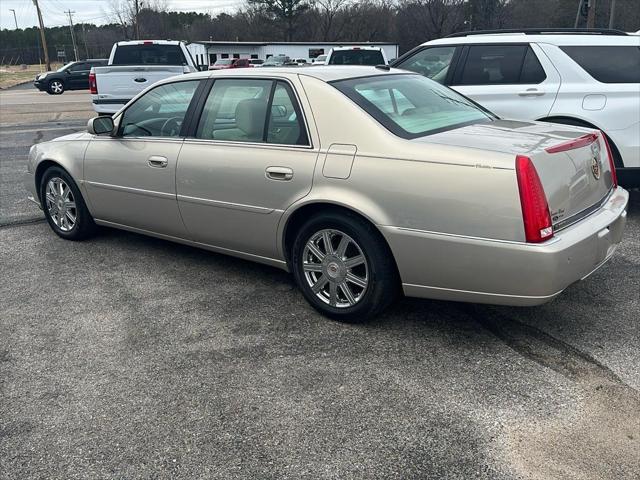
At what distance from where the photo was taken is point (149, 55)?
13211 mm

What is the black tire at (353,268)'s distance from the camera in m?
3.55

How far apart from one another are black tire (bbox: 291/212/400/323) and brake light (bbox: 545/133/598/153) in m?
1.08

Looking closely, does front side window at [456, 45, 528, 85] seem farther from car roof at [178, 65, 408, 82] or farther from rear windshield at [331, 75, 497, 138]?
car roof at [178, 65, 408, 82]

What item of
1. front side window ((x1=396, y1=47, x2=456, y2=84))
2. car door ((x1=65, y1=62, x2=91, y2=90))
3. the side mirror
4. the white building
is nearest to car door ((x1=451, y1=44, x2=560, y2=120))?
front side window ((x1=396, y1=47, x2=456, y2=84))

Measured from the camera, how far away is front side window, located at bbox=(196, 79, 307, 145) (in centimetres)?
399

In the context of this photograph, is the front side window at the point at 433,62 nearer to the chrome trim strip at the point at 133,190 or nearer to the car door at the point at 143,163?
the car door at the point at 143,163

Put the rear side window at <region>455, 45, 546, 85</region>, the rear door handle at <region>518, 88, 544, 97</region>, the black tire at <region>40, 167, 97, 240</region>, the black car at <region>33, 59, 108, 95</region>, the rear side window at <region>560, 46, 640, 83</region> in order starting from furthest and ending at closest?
the black car at <region>33, 59, 108, 95</region>, the rear side window at <region>455, 45, 546, 85</region>, the rear door handle at <region>518, 88, 544, 97</region>, the rear side window at <region>560, 46, 640, 83</region>, the black tire at <region>40, 167, 97, 240</region>

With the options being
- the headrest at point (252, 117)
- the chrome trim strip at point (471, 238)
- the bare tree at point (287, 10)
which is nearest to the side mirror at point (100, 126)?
the headrest at point (252, 117)

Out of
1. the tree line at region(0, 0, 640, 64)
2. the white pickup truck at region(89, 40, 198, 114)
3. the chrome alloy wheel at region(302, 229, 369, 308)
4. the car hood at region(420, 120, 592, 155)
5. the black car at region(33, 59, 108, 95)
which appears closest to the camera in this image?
the car hood at region(420, 120, 592, 155)

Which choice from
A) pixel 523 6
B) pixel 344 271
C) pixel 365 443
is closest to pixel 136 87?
pixel 344 271

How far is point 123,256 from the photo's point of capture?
5.29 meters

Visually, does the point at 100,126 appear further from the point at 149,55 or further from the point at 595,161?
the point at 149,55

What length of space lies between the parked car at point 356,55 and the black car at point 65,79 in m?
17.1

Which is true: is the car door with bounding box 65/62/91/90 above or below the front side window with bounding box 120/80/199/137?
below
